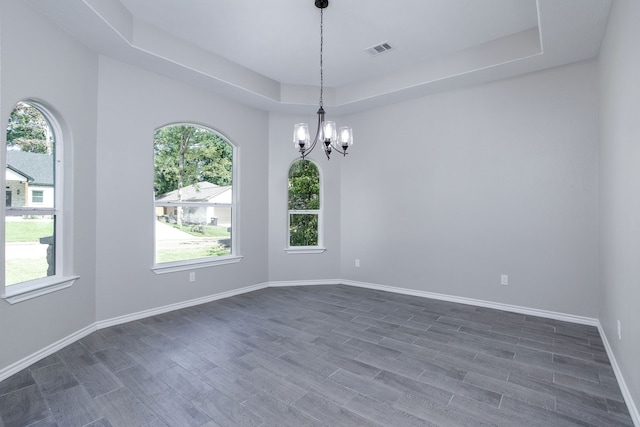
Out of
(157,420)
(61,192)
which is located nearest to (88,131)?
(61,192)

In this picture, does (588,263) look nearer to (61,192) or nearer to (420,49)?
(420,49)

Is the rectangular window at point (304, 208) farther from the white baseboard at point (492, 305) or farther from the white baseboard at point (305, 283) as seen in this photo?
the white baseboard at point (492, 305)

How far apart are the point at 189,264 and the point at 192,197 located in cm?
88

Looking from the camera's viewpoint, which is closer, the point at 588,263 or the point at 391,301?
the point at 588,263

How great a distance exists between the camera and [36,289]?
269cm

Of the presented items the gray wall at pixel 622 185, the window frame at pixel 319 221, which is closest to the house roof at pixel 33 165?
the window frame at pixel 319 221

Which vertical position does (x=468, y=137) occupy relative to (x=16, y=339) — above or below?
above

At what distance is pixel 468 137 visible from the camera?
4281 millimetres

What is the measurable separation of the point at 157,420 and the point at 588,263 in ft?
13.8

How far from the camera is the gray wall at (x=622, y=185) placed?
1.97 metres

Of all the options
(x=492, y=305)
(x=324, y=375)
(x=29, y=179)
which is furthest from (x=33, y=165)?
(x=492, y=305)

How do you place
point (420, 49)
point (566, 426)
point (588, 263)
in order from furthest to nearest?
point (420, 49), point (588, 263), point (566, 426)

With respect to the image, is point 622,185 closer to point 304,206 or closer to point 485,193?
point 485,193

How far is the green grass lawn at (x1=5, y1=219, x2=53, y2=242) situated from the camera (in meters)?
2.67
